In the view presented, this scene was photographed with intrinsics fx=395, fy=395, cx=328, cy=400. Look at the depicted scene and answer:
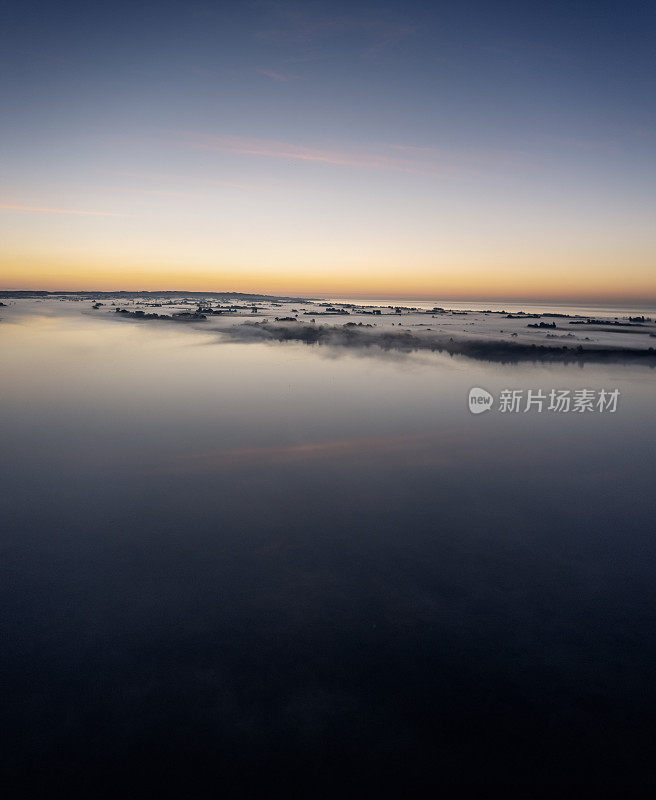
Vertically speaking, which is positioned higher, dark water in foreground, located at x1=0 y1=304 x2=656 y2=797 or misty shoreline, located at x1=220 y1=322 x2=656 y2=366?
misty shoreline, located at x1=220 y1=322 x2=656 y2=366

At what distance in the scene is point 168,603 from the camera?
16.2ft

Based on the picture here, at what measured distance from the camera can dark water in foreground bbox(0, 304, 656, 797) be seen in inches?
134

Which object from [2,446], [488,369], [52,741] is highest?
[488,369]

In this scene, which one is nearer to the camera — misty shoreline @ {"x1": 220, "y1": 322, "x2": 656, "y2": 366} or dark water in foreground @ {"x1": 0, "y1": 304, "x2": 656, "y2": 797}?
dark water in foreground @ {"x1": 0, "y1": 304, "x2": 656, "y2": 797}

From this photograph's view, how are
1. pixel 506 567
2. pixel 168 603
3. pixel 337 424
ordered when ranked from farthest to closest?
pixel 337 424 < pixel 506 567 < pixel 168 603

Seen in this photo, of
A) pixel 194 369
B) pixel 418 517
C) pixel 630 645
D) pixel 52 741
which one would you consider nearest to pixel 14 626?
pixel 52 741

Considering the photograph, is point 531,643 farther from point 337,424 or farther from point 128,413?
point 128,413

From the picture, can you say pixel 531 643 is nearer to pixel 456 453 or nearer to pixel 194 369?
pixel 456 453

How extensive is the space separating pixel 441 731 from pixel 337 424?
30.4 feet

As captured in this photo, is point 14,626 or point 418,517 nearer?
point 14,626

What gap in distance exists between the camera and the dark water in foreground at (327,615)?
11.1 feet

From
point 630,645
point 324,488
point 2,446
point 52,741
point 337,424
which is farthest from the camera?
point 337,424

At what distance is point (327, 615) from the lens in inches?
190

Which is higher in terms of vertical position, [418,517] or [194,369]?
[194,369]
